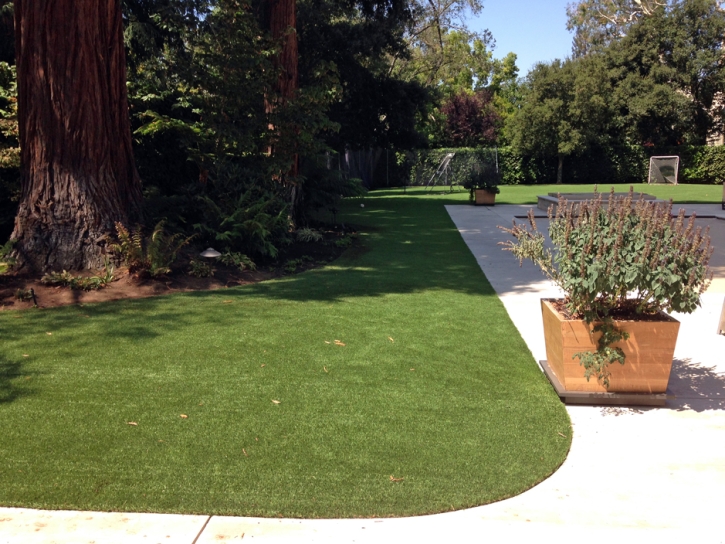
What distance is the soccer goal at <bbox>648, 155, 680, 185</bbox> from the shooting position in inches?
1420

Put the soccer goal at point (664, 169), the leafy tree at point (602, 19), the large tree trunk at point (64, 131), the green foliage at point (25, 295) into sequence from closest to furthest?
the green foliage at point (25, 295) → the large tree trunk at point (64, 131) → the soccer goal at point (664, 169) → the leafy tree at point (602, 19)

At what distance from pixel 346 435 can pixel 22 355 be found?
289 centimetres

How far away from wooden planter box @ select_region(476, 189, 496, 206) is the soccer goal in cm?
1812

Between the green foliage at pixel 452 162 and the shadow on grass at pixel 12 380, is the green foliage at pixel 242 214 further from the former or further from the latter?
the green foliage at pixel 452 162

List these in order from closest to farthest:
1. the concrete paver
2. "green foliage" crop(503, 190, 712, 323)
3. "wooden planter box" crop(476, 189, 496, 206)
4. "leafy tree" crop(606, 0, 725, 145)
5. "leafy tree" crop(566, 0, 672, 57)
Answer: the concrete paver → "green foliage" crop(503, 190, 712, 323) → "wooden planter box" crop(476, 189, 496, 206) → "leafy tree" crop(606, 0, 725, 145) → "leafy tree" crop(566, 0, 672, 57)

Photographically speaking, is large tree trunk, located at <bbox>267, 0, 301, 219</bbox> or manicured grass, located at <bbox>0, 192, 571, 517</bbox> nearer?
manicured grass, located at <bbox>0, 192, 571, 517</bbox>

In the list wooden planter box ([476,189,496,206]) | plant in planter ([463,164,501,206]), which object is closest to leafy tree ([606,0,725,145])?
plant in planter ([463,164,501,206])

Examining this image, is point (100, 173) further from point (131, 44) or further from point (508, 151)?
point (508, 151)

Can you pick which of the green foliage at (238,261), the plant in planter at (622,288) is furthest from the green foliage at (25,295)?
the plant in planter at (622,288)

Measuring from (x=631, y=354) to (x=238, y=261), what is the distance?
19.6ft

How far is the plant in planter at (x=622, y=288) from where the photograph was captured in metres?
4.50

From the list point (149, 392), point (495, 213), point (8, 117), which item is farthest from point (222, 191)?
point (495, 213)

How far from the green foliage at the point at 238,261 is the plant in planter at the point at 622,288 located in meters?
5.30

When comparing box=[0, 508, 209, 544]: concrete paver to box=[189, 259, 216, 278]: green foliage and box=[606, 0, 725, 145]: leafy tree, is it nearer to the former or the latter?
box=[189, 259, 216, 278]: green foliage
